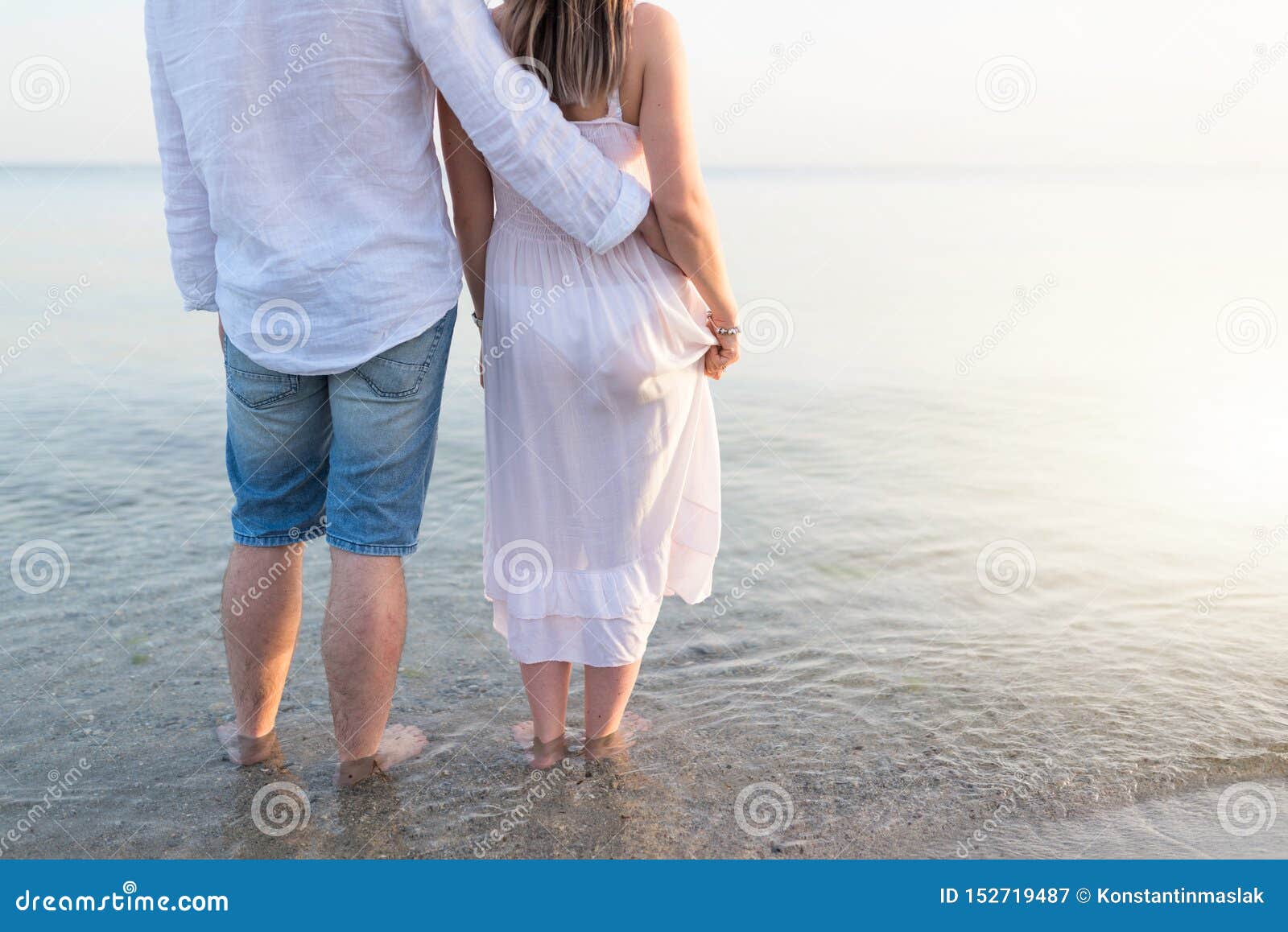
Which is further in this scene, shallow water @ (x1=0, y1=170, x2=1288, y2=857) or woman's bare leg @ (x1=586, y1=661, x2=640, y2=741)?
woman's bare leg @ (x1=586, y1=661, x2=640, y2=741)

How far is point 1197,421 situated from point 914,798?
12.4 feet

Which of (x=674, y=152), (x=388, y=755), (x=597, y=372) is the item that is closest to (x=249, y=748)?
(x=388, y=755)

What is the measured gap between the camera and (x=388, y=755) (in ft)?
8.05

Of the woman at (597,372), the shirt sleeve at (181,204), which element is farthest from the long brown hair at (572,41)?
the shirt sleeve at (181,204)

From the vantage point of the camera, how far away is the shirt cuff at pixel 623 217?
2.07 m

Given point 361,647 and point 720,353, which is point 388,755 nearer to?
point 361,647

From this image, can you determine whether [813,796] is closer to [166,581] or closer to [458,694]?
[458,694]

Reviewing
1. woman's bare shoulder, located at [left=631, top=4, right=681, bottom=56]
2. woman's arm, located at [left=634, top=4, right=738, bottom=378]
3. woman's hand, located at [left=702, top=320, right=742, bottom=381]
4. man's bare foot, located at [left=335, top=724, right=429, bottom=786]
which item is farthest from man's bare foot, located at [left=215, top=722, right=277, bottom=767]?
woman's bare shoulder, located at [left=631, top=4, right=681, bottom=56]

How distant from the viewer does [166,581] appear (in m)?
3.42

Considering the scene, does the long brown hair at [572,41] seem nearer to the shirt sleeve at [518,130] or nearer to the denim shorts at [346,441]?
the shirt sleeve at [518,130]

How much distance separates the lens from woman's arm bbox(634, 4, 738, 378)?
2.02 meters

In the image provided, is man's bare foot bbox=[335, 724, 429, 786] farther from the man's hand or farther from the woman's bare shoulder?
the woman's bare shoulder

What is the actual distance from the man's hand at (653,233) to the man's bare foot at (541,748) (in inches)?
43.8

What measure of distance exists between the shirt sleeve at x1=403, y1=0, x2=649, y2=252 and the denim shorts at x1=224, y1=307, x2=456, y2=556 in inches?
12.3
